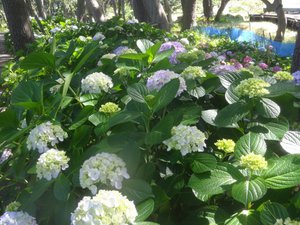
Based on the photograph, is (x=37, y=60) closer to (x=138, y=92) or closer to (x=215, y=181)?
(x=138, y=92)

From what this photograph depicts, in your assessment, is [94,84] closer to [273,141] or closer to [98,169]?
[98,169]

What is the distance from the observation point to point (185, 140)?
1.09 metres

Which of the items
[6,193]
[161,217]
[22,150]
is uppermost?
[22,150]

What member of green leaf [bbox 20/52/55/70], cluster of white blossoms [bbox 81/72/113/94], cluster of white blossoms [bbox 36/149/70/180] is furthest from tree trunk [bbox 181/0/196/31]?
cluster of white blossoms [bbox 36/149/70/180]

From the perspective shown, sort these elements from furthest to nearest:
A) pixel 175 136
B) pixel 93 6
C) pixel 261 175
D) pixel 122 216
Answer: pixel 93 6 → pixel 175 136 → pixel 261 175 → pixel 122 216

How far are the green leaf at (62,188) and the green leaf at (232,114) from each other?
18.8 inches

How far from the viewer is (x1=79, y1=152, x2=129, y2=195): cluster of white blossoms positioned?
1.02 metres

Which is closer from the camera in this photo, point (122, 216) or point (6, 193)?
point (122, 216)

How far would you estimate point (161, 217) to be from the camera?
3.73 feet

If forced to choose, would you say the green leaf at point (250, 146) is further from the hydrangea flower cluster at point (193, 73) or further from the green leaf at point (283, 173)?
the hydrangea flower cluster at point (193, 73)

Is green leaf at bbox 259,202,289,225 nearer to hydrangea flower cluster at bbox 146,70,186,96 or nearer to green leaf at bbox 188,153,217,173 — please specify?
green leaf at bbox 188,153,217,173

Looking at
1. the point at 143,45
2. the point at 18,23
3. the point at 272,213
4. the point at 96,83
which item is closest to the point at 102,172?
the point at 272,213

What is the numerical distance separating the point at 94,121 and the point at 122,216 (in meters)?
0.48

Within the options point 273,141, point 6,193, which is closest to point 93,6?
point 6,193
